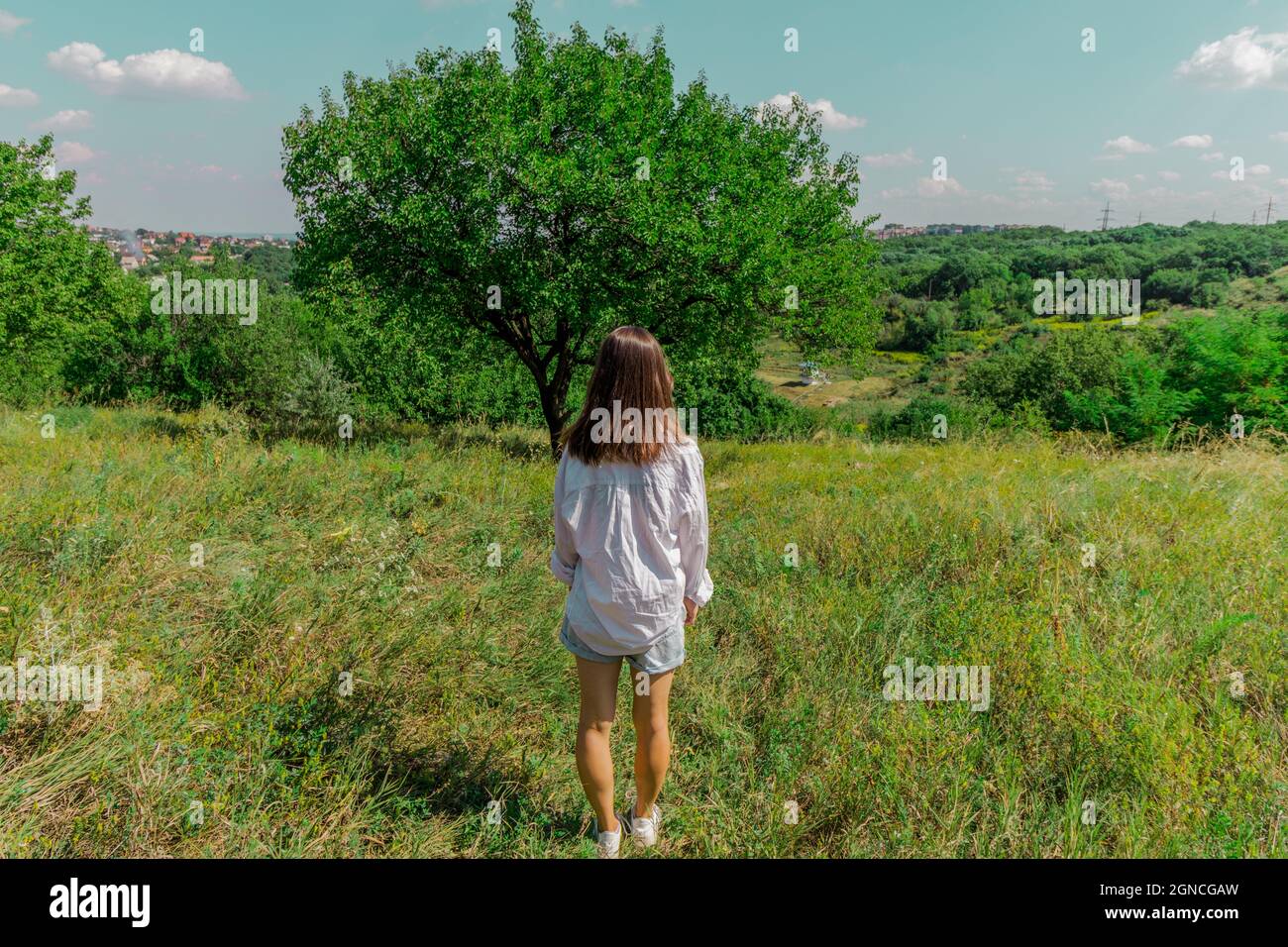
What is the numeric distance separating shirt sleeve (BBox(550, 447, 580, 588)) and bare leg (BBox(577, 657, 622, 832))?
0.40 meters

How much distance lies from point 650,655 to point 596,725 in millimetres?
402

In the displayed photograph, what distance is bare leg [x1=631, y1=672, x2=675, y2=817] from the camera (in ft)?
9.66

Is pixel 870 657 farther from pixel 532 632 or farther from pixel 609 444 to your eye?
pixel 609 444

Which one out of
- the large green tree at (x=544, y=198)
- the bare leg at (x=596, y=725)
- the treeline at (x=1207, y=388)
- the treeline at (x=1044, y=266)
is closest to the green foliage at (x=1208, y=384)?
the treeline at (x=1207, y=388)

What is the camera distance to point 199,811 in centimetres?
271

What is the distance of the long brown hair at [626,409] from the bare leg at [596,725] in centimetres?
94

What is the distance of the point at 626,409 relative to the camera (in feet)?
9.15

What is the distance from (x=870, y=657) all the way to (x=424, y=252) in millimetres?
12641

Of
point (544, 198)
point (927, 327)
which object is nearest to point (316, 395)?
point (544, 198)

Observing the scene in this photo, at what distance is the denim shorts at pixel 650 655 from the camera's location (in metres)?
2.93

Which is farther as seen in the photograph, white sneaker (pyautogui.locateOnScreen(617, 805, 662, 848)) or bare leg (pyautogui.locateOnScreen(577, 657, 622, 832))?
white sneaker (pyautogui.locateOnScreen(617, 805, 662, 848))

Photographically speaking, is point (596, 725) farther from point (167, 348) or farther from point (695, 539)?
point (167, 348)

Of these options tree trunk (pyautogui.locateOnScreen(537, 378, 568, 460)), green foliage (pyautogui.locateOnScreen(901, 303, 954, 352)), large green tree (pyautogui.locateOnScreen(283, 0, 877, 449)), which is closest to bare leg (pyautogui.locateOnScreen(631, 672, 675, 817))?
large green tree (pyautogui.locateOnScreen(283, 0, 877, 449))

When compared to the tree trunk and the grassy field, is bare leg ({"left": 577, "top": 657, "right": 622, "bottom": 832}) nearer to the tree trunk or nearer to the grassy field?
the grassy field
